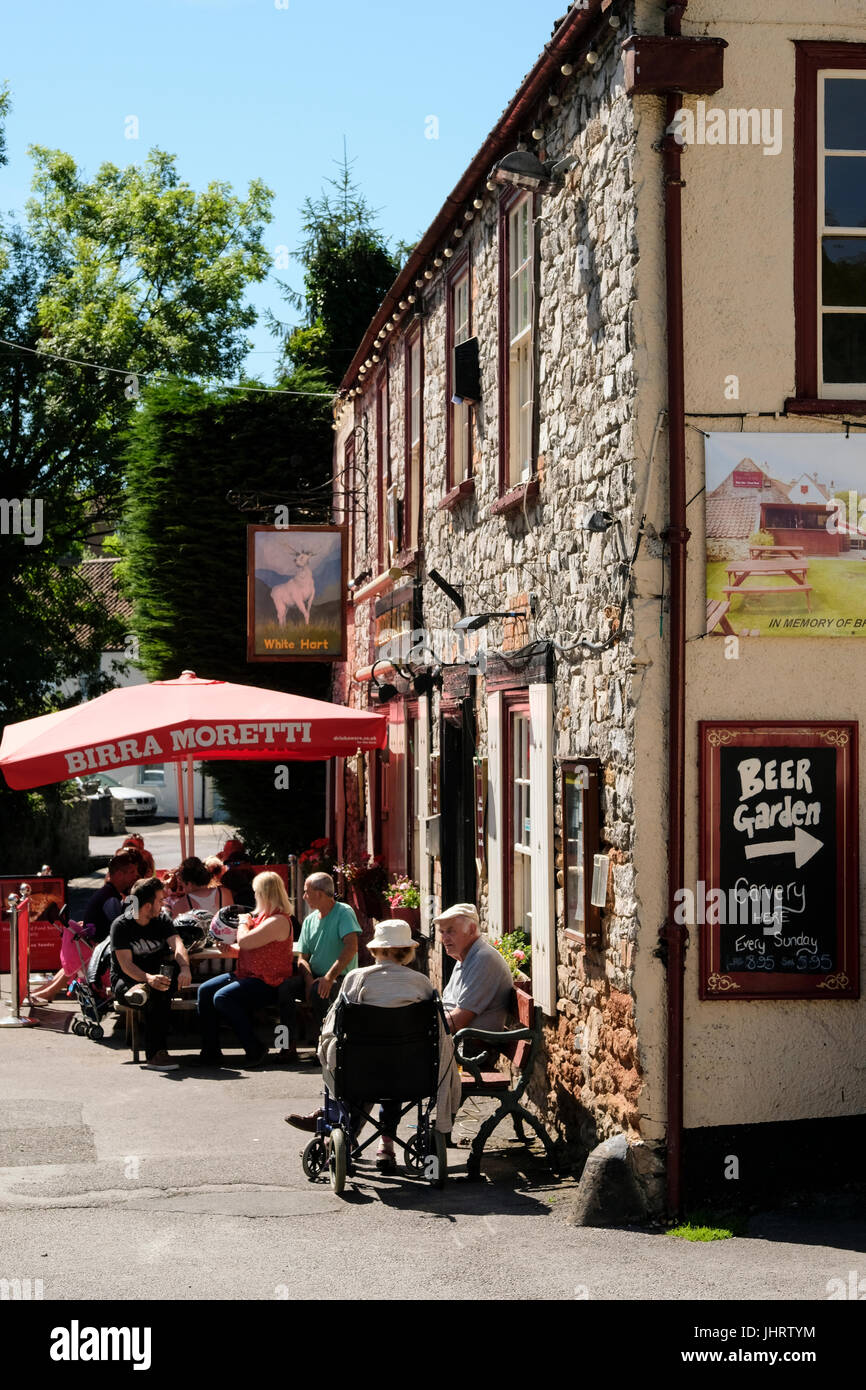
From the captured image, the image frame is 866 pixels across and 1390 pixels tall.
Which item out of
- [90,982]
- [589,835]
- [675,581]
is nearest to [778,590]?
[675,581]

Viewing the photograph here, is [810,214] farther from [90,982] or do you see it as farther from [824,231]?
[90,982]

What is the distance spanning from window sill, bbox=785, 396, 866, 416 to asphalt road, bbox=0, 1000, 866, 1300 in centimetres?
382

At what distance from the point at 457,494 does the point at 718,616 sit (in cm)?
519

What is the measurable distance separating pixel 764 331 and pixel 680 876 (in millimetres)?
2669

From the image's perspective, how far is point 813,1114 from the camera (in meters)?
7.99

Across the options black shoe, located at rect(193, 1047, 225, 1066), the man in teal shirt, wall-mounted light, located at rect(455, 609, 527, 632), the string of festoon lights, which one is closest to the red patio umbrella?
the man in teal shirt

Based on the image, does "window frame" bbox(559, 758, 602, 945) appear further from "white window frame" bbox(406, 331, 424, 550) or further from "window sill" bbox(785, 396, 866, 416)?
"white window frame" bbox(406, 331, 424, 550)

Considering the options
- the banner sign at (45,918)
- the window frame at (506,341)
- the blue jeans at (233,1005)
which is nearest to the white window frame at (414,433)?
the window frame at (506,341)

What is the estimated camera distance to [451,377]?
13422 millimetres

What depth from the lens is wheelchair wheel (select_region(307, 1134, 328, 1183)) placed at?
8609 mm

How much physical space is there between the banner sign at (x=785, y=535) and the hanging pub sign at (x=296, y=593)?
31.9 feet

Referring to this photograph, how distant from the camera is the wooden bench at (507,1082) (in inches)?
351

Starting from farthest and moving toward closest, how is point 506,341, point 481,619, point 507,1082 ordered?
point 506,341 → point 481,619 → point 507,1082

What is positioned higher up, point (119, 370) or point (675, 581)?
point (119, 370)
